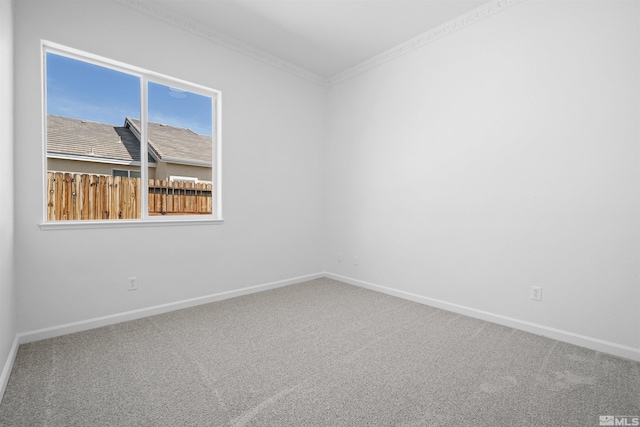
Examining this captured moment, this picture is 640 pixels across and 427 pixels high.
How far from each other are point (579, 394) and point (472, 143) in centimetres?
212

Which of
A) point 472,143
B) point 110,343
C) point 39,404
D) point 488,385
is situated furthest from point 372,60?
point 39,404

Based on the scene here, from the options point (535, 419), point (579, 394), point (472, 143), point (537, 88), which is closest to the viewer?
point (535, 419)

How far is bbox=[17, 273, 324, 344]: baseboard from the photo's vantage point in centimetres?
239

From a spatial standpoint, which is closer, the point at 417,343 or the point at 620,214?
the point at 620,214

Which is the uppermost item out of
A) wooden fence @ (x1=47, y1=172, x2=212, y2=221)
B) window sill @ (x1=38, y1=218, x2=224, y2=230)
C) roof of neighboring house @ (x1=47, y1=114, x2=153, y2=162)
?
roof of neighboring house @ (x1=47, y1=114, x2=153, y2=162)

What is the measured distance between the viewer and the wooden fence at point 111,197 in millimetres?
2587

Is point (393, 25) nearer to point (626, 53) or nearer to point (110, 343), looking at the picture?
point (626, 53)

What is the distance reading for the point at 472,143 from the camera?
300cm

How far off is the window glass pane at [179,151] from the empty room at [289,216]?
0.07 ft

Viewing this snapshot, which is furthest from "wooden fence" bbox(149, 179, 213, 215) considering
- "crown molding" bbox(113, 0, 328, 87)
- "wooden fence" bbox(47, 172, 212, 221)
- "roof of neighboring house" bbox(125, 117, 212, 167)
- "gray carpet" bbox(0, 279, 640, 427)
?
"crown molding" bbox(113, 0, 328, 87)

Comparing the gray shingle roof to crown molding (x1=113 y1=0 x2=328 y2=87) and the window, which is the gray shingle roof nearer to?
the window
